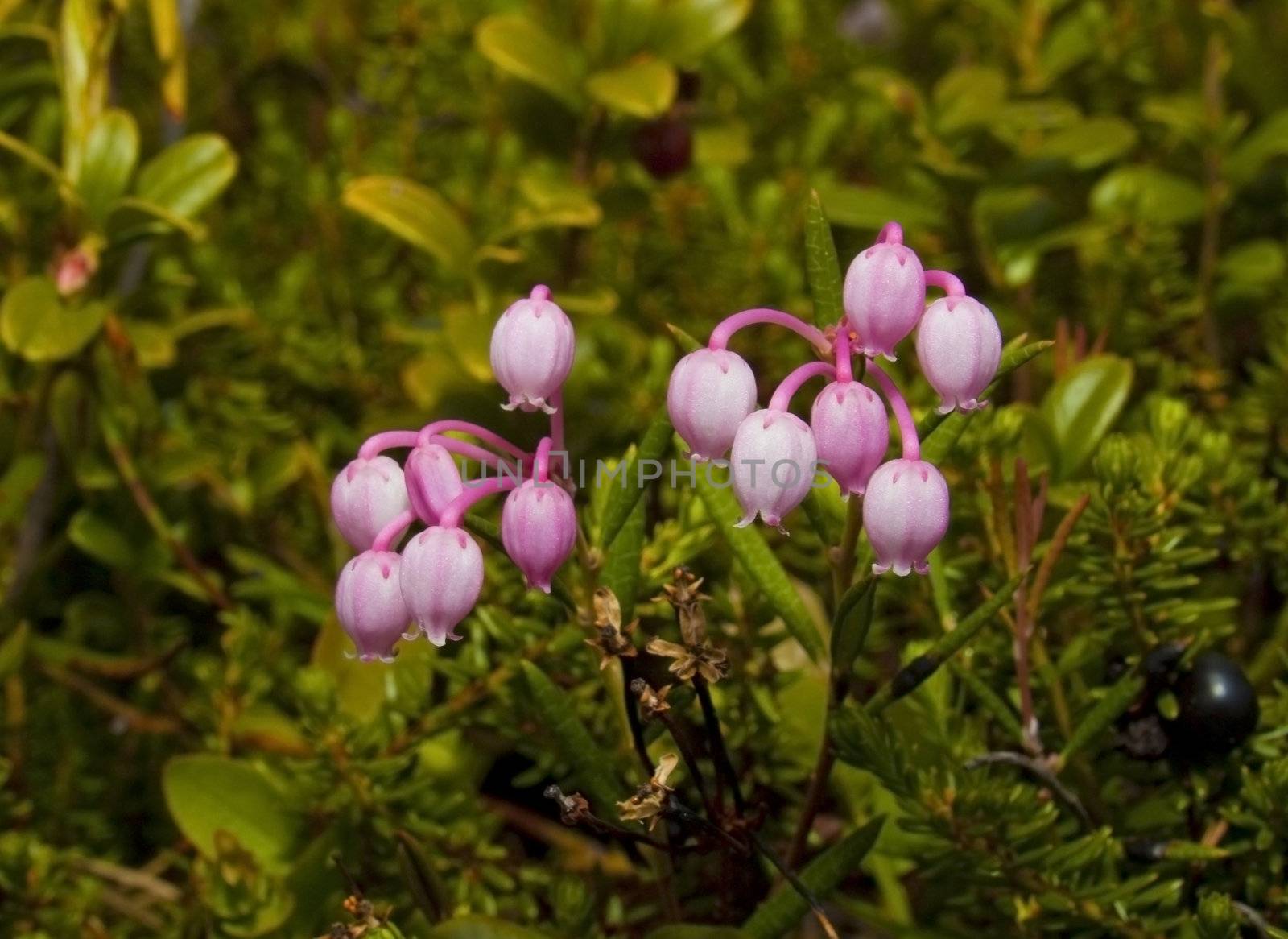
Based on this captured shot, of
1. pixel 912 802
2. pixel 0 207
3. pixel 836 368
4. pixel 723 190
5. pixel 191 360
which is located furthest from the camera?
pixel 723 190

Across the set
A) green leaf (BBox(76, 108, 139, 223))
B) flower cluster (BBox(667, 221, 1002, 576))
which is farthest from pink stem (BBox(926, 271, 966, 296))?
green leaf (BBox(76, 108, 139, 223))

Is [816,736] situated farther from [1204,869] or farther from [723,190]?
[723,190]

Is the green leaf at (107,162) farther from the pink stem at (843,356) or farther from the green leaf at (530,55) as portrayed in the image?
the pink stem at (843,356)

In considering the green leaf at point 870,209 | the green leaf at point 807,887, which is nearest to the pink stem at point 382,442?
the green leaf at point 807,887

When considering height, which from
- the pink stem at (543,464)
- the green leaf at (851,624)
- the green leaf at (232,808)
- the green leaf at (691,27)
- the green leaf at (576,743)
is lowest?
the green leaf at (232,808)

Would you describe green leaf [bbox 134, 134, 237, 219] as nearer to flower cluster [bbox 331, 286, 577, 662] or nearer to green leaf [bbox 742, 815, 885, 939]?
flower cluster [bbox 331, 286, 577, 662]

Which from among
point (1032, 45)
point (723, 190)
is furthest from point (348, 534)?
point (1032, 45)
